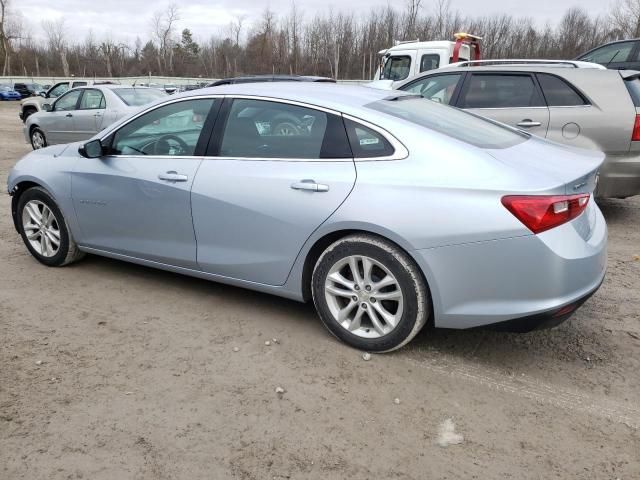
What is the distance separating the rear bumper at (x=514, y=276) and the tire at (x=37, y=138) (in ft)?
38.4

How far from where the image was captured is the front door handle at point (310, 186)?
3118 millimetres

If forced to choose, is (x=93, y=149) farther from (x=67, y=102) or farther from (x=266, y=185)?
(x=67, y=102)

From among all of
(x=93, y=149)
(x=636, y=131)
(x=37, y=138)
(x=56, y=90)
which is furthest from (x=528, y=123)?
(x=56, y=90)

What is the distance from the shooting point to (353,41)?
57.9 metres

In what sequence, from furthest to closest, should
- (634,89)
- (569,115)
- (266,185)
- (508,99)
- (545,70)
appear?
(508,99)
(545,70)
(569,115)
(634,89)
(266,185)

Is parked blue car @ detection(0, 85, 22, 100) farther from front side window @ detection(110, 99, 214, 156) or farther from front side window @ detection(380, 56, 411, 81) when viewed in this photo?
front side window @ detection(110, 99, 214, 156)

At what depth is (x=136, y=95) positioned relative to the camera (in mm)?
10898

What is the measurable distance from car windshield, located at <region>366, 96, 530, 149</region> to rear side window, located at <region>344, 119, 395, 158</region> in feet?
0.67

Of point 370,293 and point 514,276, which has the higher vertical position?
point 514,276

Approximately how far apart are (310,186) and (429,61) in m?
12.6

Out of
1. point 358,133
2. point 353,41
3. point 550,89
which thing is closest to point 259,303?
point 358,133

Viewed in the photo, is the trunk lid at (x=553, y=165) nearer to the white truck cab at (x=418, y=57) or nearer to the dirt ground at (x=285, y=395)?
the dirt ground at (x=285, y=395)

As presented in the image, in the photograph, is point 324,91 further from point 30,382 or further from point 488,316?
point 30,382

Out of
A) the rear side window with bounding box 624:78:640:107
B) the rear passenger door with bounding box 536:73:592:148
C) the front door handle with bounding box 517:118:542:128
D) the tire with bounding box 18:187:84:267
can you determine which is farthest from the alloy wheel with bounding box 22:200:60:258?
the rear side window with bounding box 624:78:640:107
